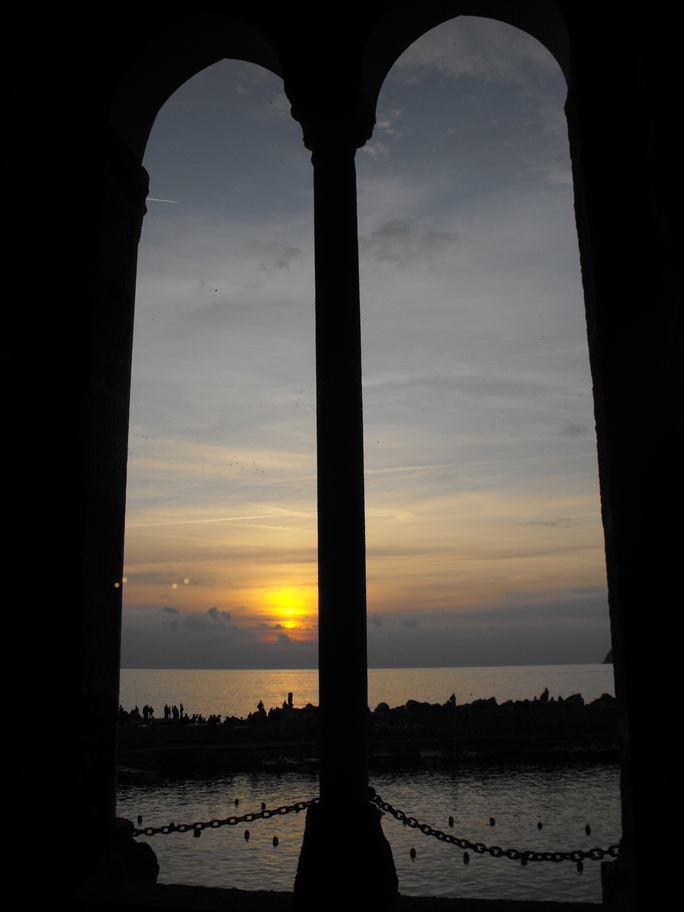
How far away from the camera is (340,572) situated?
17.6 feet

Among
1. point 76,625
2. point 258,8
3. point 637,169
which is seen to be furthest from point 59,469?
point 637,169

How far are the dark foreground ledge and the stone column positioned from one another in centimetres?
23

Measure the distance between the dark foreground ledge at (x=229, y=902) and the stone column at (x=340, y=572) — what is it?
225 millimetres

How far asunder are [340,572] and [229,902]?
2.19 meters

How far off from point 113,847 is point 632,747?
3707mm

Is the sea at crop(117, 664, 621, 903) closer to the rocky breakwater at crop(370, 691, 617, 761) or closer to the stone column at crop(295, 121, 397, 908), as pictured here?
the rocky breakwater at crop(370, 691, 617, 761)

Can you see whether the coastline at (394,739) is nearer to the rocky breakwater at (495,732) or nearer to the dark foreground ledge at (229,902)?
the rocky breakwater at (495,732)

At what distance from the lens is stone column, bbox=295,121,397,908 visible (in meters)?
4.81

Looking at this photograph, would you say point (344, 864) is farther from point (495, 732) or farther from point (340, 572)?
point (495, 732)

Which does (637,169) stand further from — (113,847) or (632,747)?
(113,847)

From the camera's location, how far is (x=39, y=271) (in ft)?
19.6

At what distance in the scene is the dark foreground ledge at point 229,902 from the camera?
4.63 m

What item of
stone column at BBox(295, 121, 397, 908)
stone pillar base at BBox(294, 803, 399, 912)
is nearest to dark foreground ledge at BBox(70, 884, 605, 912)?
stone pillar base at BBox(294, 803, 399, 912)

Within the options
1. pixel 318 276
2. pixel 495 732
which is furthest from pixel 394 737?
pixel 318 276
